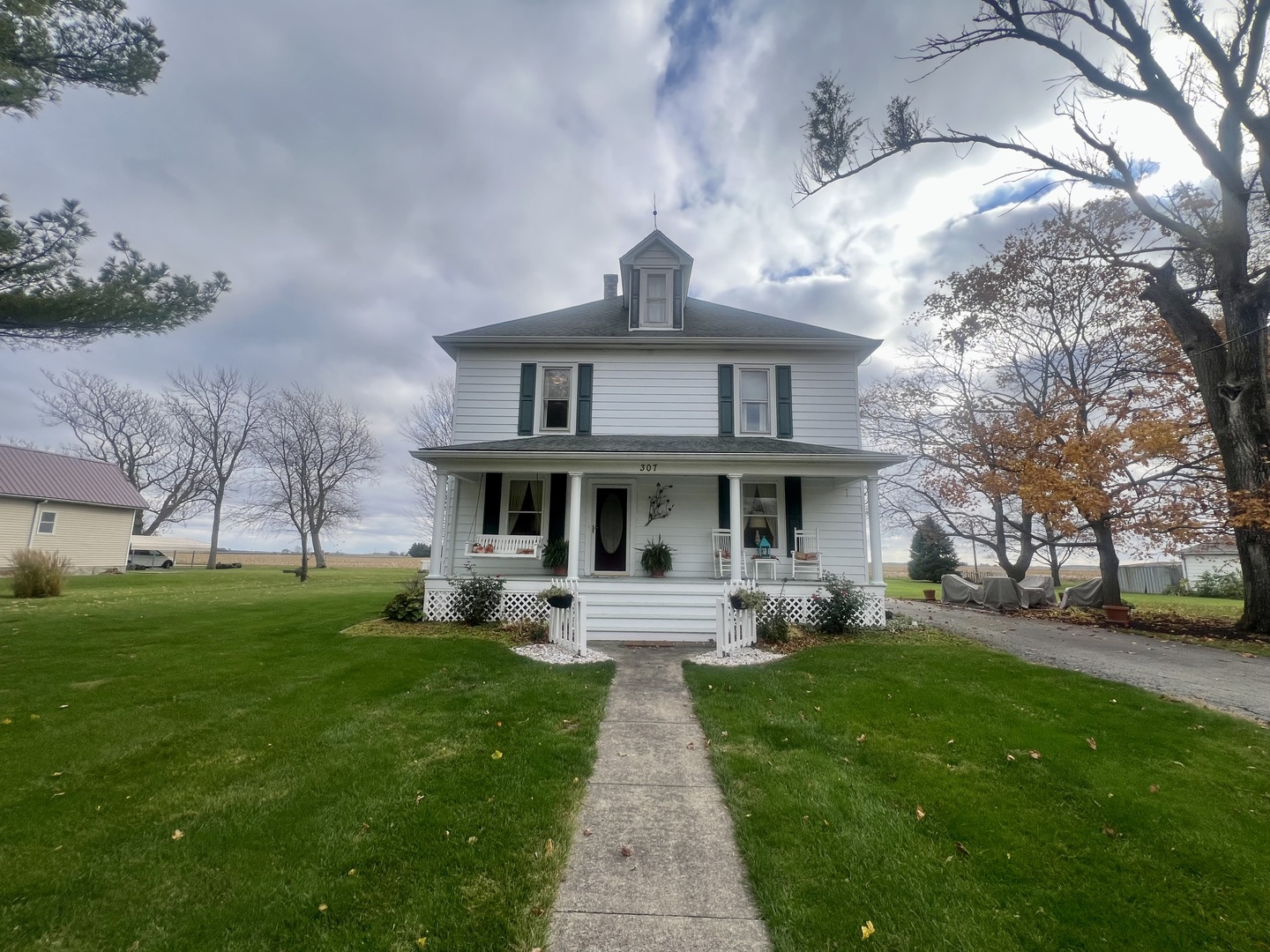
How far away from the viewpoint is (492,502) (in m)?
11.9

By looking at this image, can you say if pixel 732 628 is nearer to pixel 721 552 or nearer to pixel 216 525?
pixel 721 552

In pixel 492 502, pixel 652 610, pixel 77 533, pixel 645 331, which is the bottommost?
pixel 652 610

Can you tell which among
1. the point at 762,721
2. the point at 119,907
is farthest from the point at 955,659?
the point at 119,907

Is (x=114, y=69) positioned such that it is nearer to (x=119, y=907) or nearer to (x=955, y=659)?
(x=119, y=907)

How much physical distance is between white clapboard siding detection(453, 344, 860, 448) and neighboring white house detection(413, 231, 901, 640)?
0.03m

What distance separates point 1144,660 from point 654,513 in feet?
28.6

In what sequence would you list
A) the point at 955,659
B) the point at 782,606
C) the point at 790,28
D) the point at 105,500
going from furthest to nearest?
the point at 105,500, the point at 782,606, the point at 790,28, the point at 955,659

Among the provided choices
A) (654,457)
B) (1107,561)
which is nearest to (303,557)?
(654,457)

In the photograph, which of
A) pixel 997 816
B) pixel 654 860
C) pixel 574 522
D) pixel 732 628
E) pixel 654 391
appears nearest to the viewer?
pixel 654 860

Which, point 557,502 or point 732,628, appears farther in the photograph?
point 557,502

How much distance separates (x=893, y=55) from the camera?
9727 mm

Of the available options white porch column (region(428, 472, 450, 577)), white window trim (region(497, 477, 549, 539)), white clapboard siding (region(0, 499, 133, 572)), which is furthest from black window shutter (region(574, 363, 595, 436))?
white clapboard siding (region(0, 499, 133, 572))

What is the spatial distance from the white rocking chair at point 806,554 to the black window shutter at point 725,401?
2.91m

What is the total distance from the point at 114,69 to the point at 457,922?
13.5 meters
